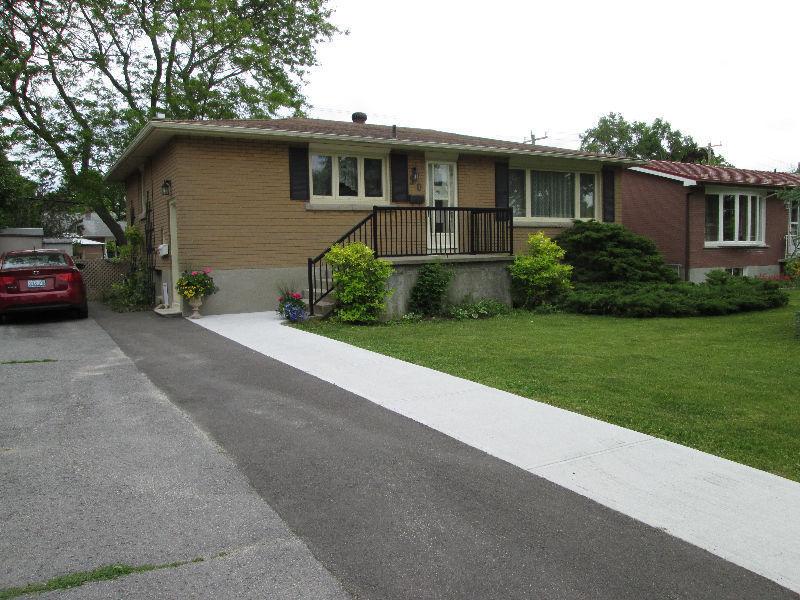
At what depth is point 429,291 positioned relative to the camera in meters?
12.3

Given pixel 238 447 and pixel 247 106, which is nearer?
pixel 238 447

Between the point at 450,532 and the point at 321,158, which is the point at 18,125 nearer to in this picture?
the point at 321,158

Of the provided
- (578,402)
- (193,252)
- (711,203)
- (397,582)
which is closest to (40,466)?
(397,582)

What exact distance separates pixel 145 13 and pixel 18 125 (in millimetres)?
6319

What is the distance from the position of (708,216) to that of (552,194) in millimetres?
6006

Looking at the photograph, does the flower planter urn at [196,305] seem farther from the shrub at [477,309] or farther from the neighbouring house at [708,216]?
the neighbouring house at [708,216]

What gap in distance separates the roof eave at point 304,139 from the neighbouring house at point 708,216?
2848 mm

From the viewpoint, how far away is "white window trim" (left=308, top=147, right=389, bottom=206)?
13.9 m

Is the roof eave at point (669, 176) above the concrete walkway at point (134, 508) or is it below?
above

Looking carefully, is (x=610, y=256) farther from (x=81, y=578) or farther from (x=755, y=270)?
(x=81, y=578)

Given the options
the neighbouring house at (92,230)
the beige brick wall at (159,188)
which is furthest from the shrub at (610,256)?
the neighbouring house at (92,230)

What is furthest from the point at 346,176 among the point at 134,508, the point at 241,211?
the point at 134,508

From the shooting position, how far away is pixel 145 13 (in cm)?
2397

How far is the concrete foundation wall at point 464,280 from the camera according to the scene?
1220 centimetres
